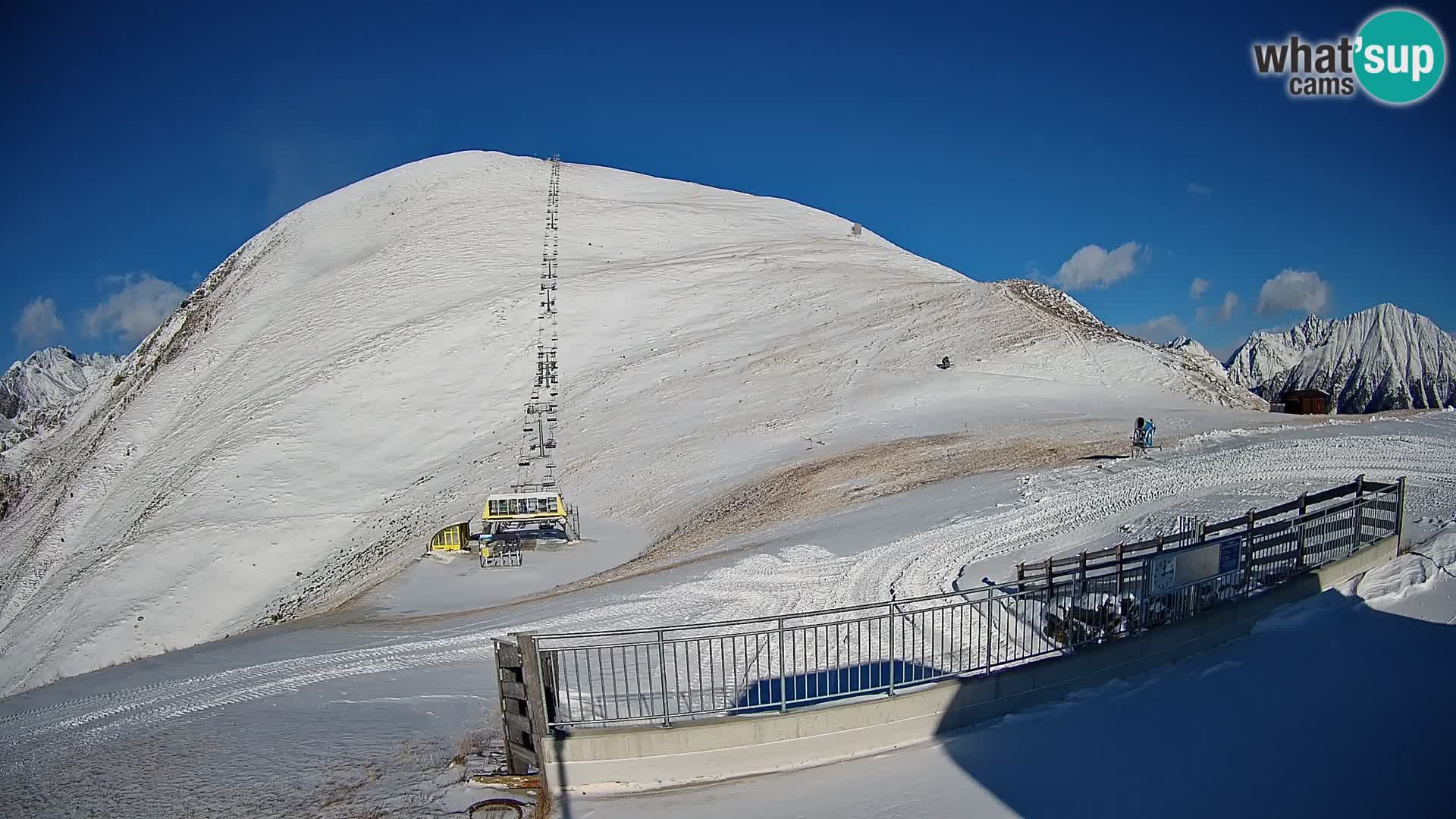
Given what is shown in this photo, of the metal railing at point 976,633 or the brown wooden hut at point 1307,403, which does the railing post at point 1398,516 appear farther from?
the brown wooden hut at point 1307,403

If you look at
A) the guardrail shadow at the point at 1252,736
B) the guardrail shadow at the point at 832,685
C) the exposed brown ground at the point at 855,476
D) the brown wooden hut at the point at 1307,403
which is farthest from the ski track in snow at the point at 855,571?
the brown wooden hut at the point at 1307,403

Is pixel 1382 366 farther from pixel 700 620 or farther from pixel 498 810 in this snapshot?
pixel 498 810

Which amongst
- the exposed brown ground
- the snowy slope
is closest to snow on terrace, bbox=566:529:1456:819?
the exposed brown ground

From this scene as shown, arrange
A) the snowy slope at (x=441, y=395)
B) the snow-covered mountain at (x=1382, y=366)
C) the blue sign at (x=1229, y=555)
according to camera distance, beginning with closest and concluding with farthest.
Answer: the blue sign at (x=1229, y=555) → the snowy slope at (x=441, y=395) → the snow-covered mountain at (x=1382, y=366)

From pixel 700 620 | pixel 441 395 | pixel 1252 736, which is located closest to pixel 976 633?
pixel 1252 736

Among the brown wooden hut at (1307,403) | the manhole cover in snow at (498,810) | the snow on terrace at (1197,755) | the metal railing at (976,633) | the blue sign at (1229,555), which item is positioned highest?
the brown wooden hut at (1307,403)

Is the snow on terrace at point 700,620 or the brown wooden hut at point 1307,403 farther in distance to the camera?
the brown wooden hut at point 1307,403

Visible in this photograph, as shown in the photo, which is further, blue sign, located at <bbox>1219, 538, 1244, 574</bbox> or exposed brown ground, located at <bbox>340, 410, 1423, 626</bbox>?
exposed brown ground, located at <bbox>340, 410, 1423, 626</bbox>

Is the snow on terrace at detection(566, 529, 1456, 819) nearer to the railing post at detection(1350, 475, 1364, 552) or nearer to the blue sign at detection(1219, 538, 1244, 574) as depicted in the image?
the blue sign at detection(1219, 538, 1244, 574)
